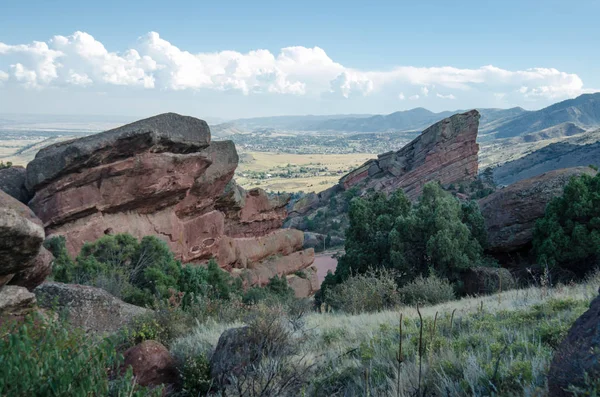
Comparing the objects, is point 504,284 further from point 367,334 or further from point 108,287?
point 108,287

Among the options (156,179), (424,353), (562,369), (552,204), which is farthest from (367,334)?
(156,179)

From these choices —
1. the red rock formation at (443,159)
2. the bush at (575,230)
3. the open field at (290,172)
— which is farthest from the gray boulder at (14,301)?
the open field at (290,172)

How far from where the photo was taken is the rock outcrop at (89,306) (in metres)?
8.62

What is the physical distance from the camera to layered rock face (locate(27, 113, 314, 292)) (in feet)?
59.7

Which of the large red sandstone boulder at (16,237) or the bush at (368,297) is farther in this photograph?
the bush at (368,297)

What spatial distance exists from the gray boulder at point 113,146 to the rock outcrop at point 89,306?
9.97m

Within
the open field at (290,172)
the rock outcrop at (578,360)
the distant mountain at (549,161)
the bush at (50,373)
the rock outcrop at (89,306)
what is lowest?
the open field at (290,172)

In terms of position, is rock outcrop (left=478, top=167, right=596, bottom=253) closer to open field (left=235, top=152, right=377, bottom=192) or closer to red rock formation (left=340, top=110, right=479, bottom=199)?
red rock formation (left=340, top=110, right=479, bottom=199)

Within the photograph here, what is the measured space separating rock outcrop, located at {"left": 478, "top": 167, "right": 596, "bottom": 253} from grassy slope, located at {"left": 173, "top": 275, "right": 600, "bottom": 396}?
10936 millimetres

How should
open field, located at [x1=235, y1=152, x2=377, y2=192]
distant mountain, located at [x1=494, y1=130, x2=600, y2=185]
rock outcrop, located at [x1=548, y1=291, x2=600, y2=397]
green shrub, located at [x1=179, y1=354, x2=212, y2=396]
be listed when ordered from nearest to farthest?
rock outcrop, located at [x1=548, y1=291, x2=600, y2=397] < green shrub, located at [x1=179, y1=354, x2=212, y2=396] < distant mountain, located at [x1=494, y1=130, x2=600, y2=185] < open field, located at [x1=235, y1=152, x2=377, y2=192]

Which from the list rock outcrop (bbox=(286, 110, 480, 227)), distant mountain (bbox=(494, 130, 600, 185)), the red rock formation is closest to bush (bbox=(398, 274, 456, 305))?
rock outcrop (bbox=(286, 110, 480, 227))

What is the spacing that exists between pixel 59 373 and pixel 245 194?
25.2m

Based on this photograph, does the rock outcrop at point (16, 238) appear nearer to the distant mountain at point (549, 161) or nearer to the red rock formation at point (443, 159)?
the red rock formation at point (443, 159)

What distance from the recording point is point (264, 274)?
27.1 metres
